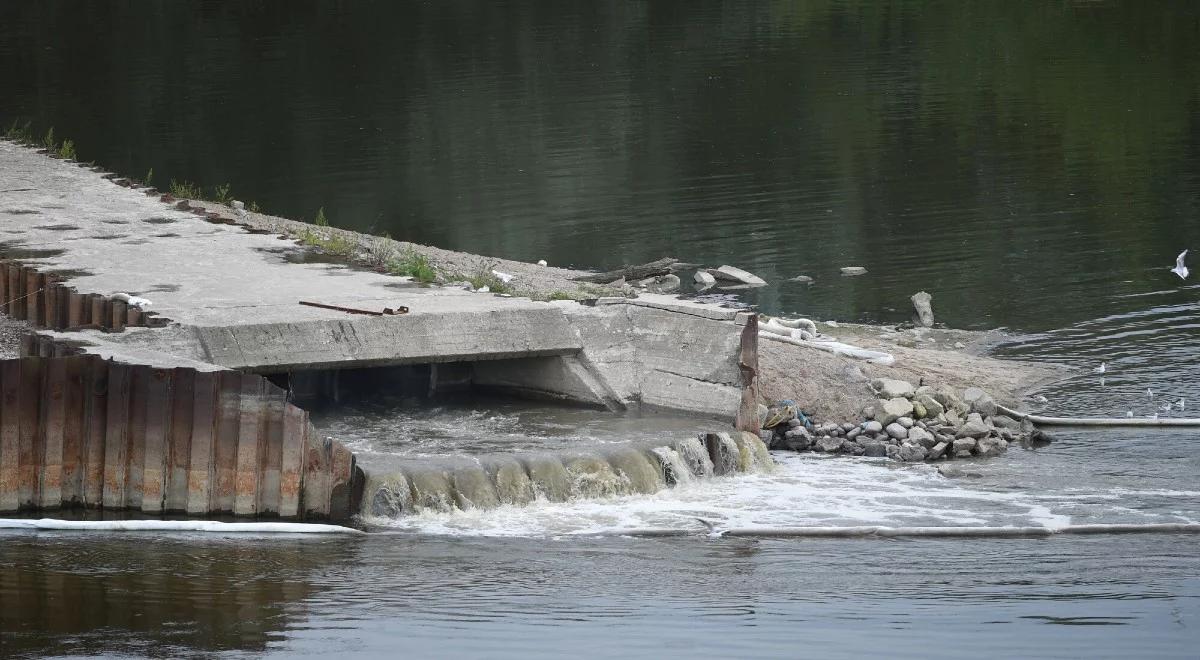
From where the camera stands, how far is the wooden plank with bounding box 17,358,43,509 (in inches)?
669

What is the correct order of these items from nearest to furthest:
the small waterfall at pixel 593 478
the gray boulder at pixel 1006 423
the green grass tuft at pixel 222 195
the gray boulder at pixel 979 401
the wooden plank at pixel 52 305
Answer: the small waterfall at pixel 593 478 → the gray boulder at pixel 1006 423 → the gray boulder at pixel 979 401 → the wooden plank at pixel 52 305 → the green grass tuft at pixel 222 195

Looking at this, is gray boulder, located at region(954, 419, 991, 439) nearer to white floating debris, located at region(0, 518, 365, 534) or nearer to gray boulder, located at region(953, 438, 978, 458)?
gray boulder, located at region(953, 438, 978, 458)

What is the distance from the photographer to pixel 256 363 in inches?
767

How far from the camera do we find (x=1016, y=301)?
94.8ft

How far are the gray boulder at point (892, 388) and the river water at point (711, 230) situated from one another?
1819mm

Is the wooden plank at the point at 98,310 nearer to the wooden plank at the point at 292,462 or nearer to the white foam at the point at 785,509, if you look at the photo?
the wooden plank at the point at 292,462

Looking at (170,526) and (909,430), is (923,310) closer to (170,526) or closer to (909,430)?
(909,430)

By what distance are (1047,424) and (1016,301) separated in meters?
7.95

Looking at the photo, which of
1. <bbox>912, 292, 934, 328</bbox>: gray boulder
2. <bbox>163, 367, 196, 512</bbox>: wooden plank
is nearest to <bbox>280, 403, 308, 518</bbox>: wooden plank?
<bbox>163, 367, 196, 512</bbox>: wooden plank

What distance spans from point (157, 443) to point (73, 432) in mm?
908

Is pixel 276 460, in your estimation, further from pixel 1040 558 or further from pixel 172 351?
pixel 1040 558

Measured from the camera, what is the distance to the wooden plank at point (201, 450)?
55.8ft

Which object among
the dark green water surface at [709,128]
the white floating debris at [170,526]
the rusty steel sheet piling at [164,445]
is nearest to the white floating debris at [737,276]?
the dark green water surface at [709,128]

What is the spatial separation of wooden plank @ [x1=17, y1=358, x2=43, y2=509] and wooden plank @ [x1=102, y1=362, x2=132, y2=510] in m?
0.71
